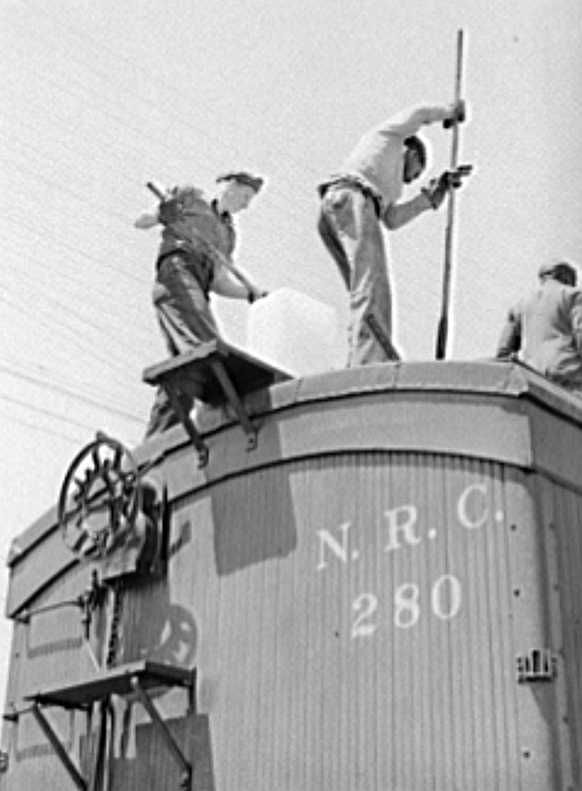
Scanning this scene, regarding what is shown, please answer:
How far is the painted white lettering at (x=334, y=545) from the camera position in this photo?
18.1 ft

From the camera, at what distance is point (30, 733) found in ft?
22.2

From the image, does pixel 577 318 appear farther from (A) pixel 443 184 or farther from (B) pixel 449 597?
(B) pixel 449 597

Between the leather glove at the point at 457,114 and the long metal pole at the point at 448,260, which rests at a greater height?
the leather glove at the point at 457,114

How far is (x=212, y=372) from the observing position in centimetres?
607

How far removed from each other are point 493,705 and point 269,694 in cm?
108

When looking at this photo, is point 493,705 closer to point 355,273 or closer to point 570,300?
point 355,273

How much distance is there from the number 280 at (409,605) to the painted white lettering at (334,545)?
0.21 meters

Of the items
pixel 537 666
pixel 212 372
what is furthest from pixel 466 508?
pixel 212 372

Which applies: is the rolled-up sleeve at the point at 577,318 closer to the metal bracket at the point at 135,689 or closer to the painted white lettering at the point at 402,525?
the painted white lettering at the point at 402,525

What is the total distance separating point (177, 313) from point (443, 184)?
1.76 metres

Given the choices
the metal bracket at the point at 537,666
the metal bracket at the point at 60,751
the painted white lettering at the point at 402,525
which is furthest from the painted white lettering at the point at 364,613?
the metal bracket at the point at 60,751

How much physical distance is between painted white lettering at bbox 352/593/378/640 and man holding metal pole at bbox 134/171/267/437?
2.48 m

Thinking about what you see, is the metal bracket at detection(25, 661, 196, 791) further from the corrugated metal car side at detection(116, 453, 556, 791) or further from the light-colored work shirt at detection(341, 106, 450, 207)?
the light-colored work shirt at detection(341, 106, 450, 207)

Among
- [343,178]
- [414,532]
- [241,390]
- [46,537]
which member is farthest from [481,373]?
[46,537]
